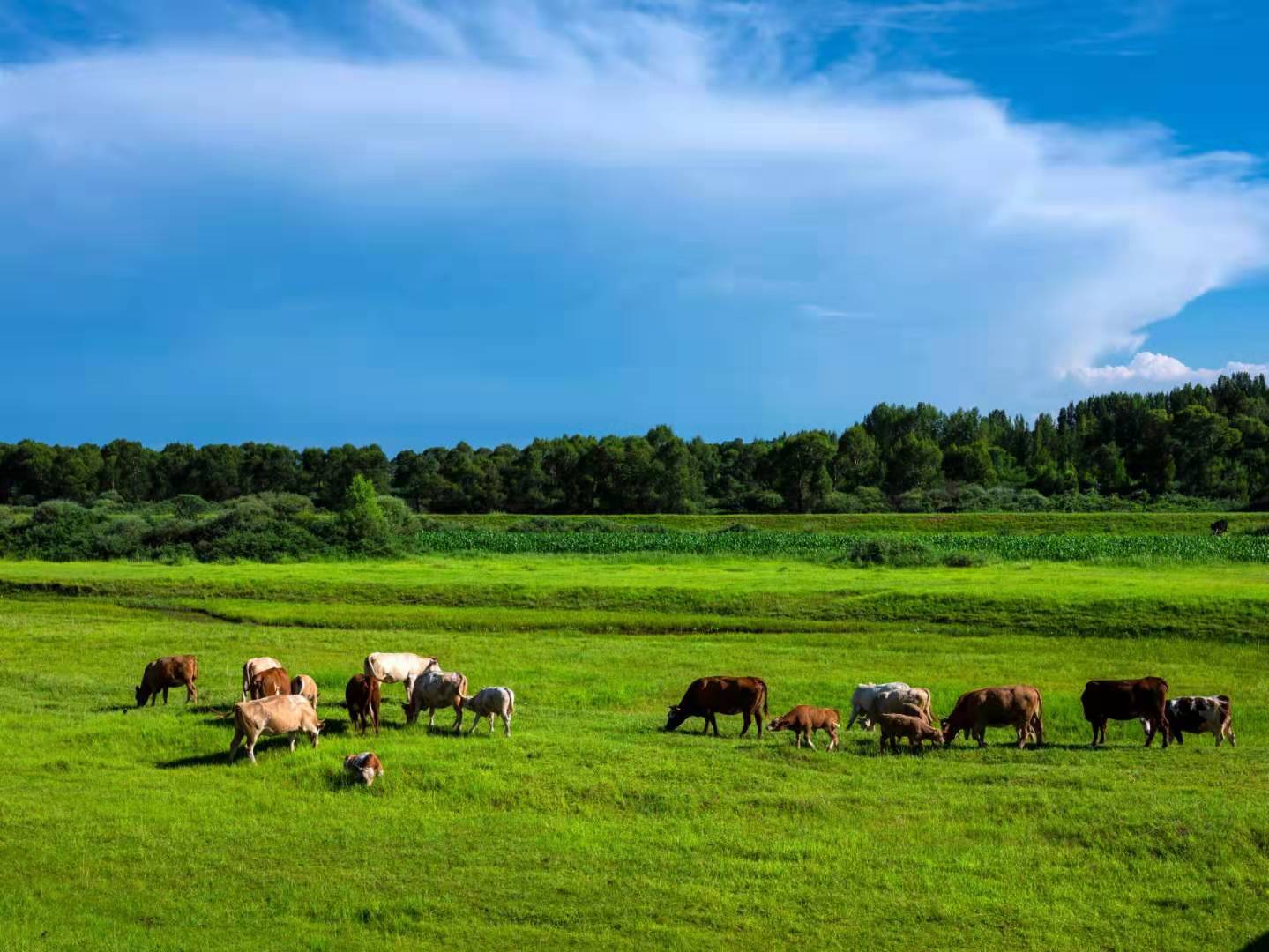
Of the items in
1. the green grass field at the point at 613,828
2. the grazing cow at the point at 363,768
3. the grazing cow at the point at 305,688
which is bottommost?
the green grass field at the point at 613,828

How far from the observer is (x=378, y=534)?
74250 millimetres

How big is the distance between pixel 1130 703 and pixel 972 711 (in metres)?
3.30

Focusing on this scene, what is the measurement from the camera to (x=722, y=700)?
20.6m

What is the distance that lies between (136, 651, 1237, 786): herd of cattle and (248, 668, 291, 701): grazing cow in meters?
0.02

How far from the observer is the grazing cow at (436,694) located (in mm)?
19766

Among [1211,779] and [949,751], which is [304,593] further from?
[1211,779]

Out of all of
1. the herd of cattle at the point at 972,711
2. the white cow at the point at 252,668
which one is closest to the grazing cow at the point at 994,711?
the herd of cattle at the point at 972,711

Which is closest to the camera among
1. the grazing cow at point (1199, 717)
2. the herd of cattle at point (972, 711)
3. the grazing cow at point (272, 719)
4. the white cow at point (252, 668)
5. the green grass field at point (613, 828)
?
the green grass field at point (613, 828)

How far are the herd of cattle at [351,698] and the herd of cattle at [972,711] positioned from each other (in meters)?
3.98

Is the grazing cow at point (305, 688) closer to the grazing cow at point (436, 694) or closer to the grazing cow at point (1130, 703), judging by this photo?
the grazing cow at point (436, 694)

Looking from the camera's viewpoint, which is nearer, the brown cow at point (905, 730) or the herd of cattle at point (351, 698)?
the herd of cattle at point (351, 698)

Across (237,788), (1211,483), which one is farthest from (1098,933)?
(1211,483)

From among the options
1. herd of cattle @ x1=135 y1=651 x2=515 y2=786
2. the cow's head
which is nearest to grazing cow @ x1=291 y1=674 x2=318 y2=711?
herd of cattle @ x1=135 y1=651 x2=515 y2=786

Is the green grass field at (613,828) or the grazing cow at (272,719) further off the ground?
the grazing cow at (272,719)
